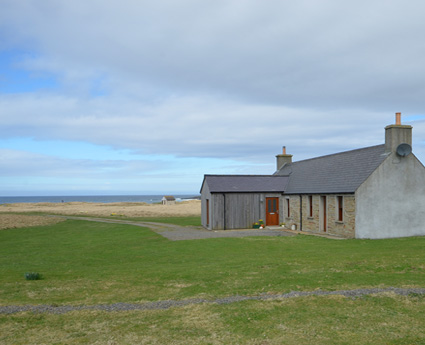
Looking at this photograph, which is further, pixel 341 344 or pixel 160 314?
pixel 160 314

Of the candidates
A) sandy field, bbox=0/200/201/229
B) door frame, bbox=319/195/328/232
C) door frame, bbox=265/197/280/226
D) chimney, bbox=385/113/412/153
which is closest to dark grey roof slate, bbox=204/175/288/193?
door frame, bbox=265/197/280/226

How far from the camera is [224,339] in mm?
7777

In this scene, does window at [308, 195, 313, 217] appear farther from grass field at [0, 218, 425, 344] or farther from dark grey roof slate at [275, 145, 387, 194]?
grass field at [0, 218, 425, 344]

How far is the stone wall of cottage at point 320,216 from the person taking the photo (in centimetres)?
2583

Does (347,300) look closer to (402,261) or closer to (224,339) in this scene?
(224,339)

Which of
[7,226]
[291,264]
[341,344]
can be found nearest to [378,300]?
[341,344]

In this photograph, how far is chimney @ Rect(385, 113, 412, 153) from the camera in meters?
25.5

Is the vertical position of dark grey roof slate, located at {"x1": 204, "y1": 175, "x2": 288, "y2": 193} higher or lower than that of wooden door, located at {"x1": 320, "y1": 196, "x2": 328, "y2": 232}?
higher

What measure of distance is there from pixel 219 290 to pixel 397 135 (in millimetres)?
19491

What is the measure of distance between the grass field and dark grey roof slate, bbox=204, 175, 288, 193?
1260 cm

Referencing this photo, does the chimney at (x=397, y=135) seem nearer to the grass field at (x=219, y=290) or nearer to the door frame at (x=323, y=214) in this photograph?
the door frame at (x=323, y=214)

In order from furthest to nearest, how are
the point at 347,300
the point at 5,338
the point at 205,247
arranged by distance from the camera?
the point at 205,247, the point at 347,300, the point at 5,338

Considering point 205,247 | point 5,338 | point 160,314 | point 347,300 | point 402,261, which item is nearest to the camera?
point 5,338

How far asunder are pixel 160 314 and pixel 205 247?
1243cm
